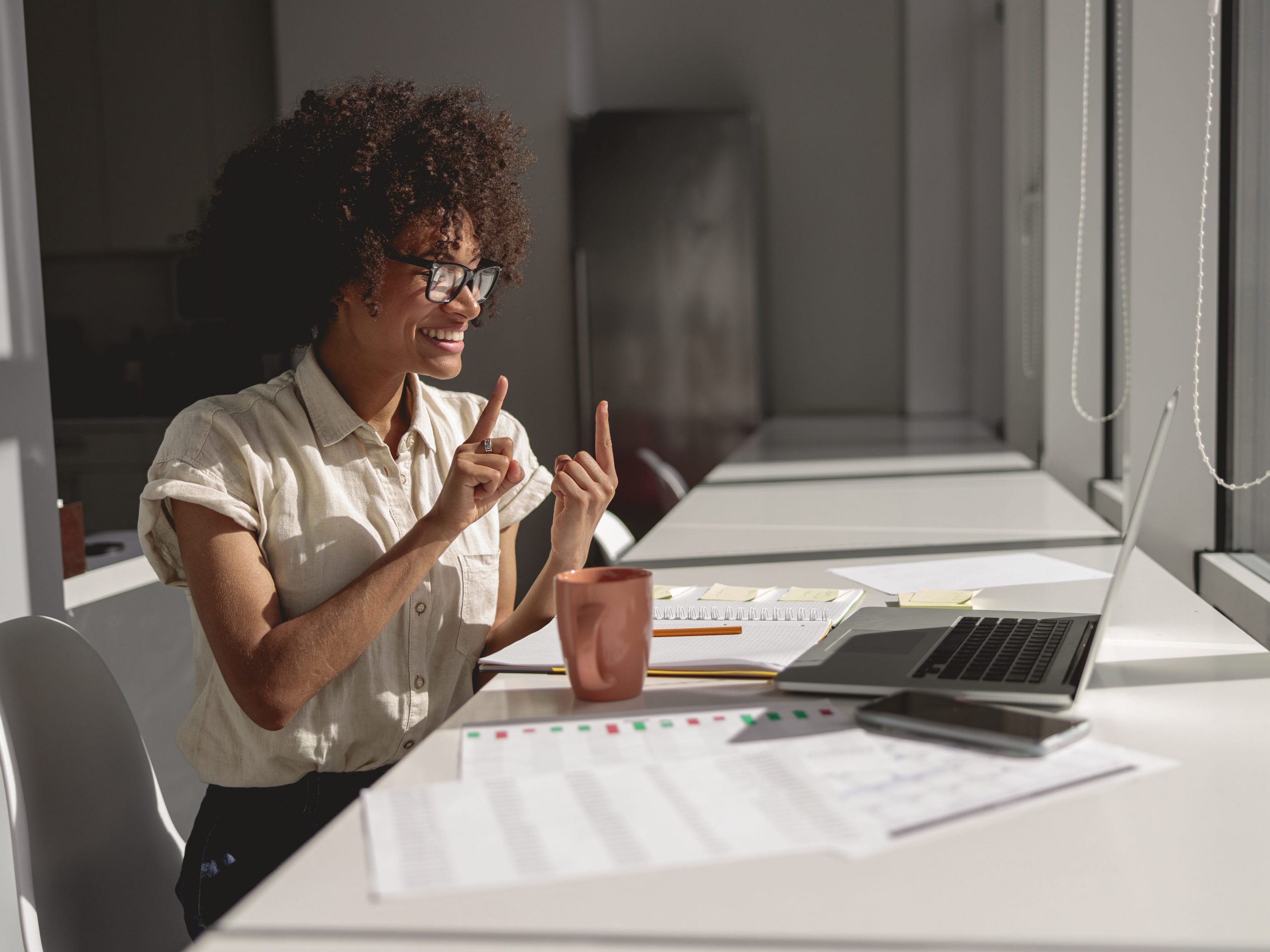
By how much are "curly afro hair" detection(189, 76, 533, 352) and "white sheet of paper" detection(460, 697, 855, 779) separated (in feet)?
2.09

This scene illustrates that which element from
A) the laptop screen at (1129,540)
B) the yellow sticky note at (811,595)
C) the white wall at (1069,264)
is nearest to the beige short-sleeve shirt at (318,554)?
the yellow sticky note at (811,595)

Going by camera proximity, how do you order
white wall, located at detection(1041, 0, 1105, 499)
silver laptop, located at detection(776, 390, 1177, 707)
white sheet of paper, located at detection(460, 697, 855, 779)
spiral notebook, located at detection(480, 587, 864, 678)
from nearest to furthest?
white sheet of paper, located at detection(460, 697, 855, 779)
silver laptop, located at detection(776, 390, 1177, 707)
spiral notebook, located at detection(480, 587, 864, 678)
white wall, located at detection(1041, 0, 1105, 499)

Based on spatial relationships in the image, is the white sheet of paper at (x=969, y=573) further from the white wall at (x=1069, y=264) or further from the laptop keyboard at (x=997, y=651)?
the white wall at (x=1069, y=264)

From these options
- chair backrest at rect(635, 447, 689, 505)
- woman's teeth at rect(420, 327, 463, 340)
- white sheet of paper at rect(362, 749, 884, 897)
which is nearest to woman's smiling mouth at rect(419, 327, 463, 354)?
woman's teeth at rect(420, 327, 463, 340)

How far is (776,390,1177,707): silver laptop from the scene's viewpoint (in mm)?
922

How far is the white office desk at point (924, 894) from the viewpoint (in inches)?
22.1

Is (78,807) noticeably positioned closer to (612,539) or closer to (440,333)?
(440,333)

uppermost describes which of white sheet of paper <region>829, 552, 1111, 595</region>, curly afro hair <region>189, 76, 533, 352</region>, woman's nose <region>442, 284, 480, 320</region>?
curly afro hair <region>189, 76, 533, 352</region>

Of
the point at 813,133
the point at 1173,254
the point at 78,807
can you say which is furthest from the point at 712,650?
the point at 813,133

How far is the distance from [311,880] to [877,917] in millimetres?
303

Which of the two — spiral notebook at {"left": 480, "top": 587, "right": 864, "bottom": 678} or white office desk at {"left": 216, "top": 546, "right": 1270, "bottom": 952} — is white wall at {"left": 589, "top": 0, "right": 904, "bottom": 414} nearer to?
spiral notebook at {"left": 480, "top": 587, "right": 864, "bottom": 678}

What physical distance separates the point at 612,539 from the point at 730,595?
2.68 ft

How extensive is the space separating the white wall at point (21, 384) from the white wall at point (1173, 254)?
1802 millimetres

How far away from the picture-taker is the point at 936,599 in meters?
1.31
